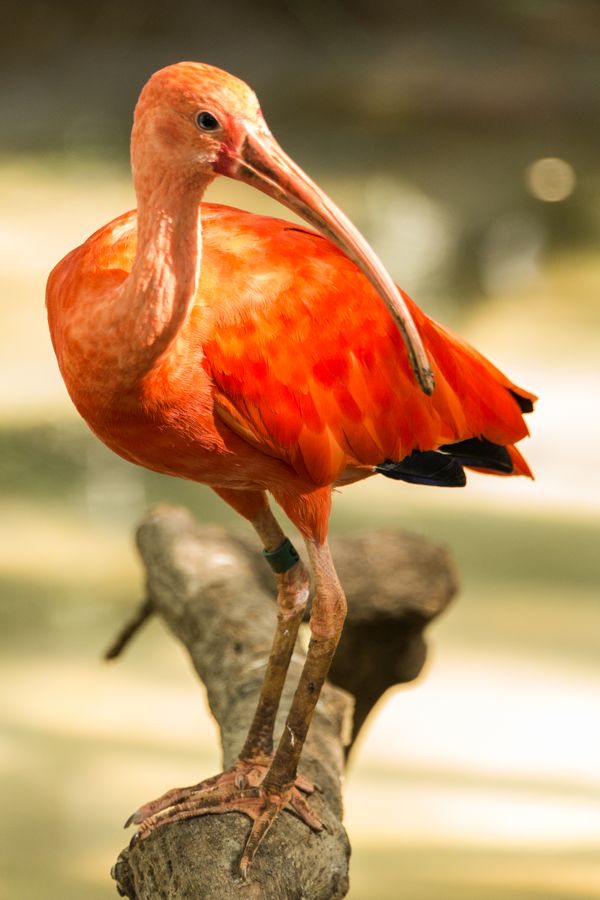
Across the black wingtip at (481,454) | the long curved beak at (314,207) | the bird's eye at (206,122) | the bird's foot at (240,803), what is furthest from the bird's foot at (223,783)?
the bird's eye at (206,122)

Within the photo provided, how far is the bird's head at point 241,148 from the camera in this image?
1.81 metres

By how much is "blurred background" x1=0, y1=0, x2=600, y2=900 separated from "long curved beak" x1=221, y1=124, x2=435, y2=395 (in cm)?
165

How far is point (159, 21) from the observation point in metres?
9.55

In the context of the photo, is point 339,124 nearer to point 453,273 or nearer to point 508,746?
point 453,273

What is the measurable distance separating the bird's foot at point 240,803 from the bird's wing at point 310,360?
0.56 meters

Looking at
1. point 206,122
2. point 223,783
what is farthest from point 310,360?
point 223,783

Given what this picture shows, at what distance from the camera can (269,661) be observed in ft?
8.13

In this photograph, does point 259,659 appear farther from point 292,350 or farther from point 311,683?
point 292,350

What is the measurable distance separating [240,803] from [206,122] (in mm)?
1147

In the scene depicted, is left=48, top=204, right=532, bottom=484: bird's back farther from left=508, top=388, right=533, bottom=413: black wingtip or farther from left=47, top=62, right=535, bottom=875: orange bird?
left=508, top=388, right=533, bottom=413: black wingtip

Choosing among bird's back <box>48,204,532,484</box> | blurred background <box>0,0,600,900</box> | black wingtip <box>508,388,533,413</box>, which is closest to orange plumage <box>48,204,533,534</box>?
bird's back <box>48,204,532,484</box>

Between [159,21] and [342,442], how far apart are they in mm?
8017

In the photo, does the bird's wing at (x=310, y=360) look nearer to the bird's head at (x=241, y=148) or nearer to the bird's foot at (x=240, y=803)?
the bird's head at (x=241, y=148)

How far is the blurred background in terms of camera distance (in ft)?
10.9
